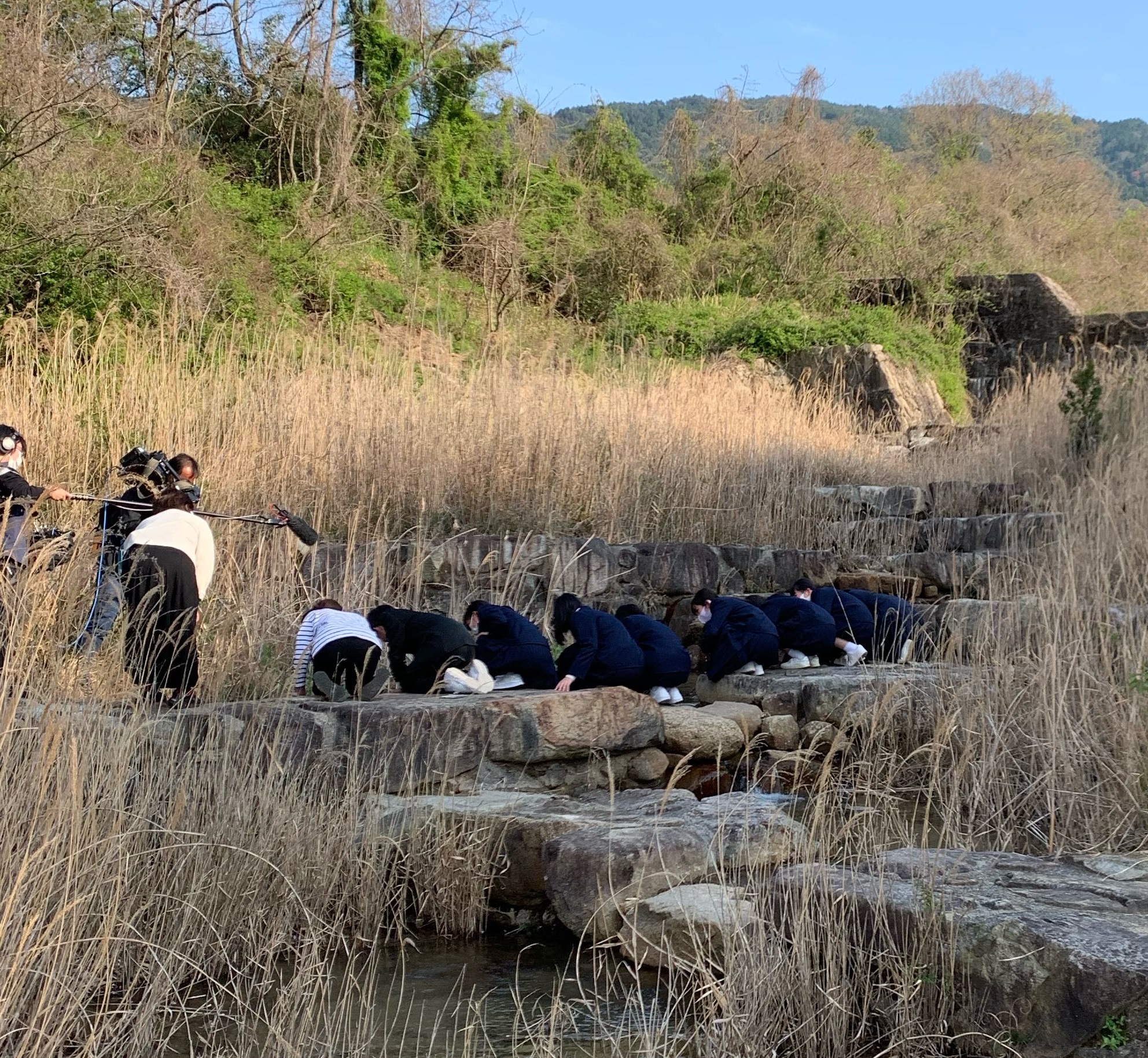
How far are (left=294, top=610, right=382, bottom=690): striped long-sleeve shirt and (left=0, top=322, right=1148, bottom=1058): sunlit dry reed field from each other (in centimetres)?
23

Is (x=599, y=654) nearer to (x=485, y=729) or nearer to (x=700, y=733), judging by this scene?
(x=700, y=733)

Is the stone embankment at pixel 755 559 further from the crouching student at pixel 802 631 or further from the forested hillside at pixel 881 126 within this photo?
the forested hillside at pixel 881 126

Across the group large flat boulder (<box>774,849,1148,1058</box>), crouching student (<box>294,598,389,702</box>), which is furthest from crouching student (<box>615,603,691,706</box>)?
large flat boulder (<box>774,849,1148,1058</box>)

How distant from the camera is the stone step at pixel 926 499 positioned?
10570mm

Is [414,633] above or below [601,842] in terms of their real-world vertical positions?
above

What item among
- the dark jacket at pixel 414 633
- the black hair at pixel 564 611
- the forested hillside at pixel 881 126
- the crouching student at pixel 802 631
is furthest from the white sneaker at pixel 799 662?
the forested hillside at pixel 881 126

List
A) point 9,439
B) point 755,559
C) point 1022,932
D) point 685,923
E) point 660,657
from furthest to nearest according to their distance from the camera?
point 755,559 → point 660,657 → point 9,439 → point 685,923 → point 1022,932

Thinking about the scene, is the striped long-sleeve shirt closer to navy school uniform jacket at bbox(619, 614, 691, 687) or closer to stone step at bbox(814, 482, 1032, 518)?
navy school uniform jacket at bbox(619, 614, 691, 687)

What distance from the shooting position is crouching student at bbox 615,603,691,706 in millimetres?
6965

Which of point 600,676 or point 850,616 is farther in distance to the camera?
point 850,616

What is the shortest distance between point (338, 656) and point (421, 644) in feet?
2.33

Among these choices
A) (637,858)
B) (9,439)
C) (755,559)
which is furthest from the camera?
(755,559)

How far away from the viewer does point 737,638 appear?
731 centimetres

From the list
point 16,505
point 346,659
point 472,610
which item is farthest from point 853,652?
point 16,505
